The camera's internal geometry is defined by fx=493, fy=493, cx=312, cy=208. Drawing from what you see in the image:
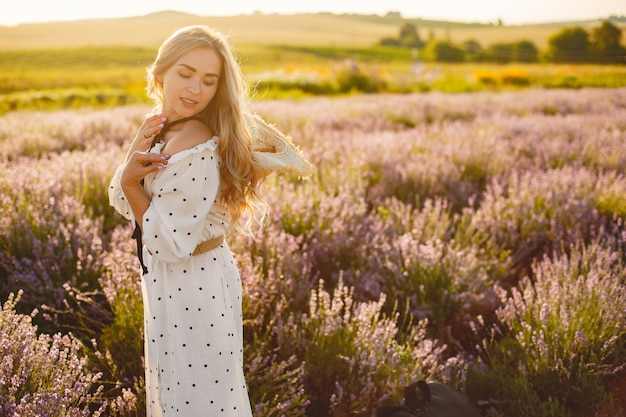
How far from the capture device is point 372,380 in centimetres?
242

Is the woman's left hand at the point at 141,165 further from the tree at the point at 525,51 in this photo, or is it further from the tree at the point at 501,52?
the tree at the point at 525,51

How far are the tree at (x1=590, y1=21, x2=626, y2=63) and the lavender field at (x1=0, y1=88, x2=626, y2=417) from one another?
50568 millimetres

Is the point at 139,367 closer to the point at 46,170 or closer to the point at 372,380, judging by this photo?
the point at 372,380

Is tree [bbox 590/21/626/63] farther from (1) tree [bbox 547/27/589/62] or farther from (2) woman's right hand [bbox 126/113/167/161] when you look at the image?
(2) woman's right hand [bbox 126/113/167/161]

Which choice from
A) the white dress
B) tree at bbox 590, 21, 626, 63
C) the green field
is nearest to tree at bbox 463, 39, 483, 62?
the green field

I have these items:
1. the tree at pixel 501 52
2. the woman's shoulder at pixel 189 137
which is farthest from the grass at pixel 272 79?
the tree at pixel 501 52

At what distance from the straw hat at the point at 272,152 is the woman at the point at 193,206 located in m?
0.06

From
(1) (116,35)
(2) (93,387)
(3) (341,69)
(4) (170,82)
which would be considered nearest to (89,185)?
(2) (93,387)

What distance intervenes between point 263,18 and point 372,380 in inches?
4192

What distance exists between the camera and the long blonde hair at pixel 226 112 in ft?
5.73

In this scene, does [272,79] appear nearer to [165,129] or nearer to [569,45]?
[165,129]

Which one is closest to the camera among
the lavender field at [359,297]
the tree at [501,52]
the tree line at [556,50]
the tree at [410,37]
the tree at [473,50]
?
the lavender field at [359,297]

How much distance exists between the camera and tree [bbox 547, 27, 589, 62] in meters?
54.0

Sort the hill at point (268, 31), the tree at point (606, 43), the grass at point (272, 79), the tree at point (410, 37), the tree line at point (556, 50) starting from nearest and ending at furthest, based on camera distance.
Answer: the grass at point (272, 79) < the tree at point (606, 43) < the tree line at point (556, 50) < the hill at point (268, 31) < the tree at point (410, 37)
